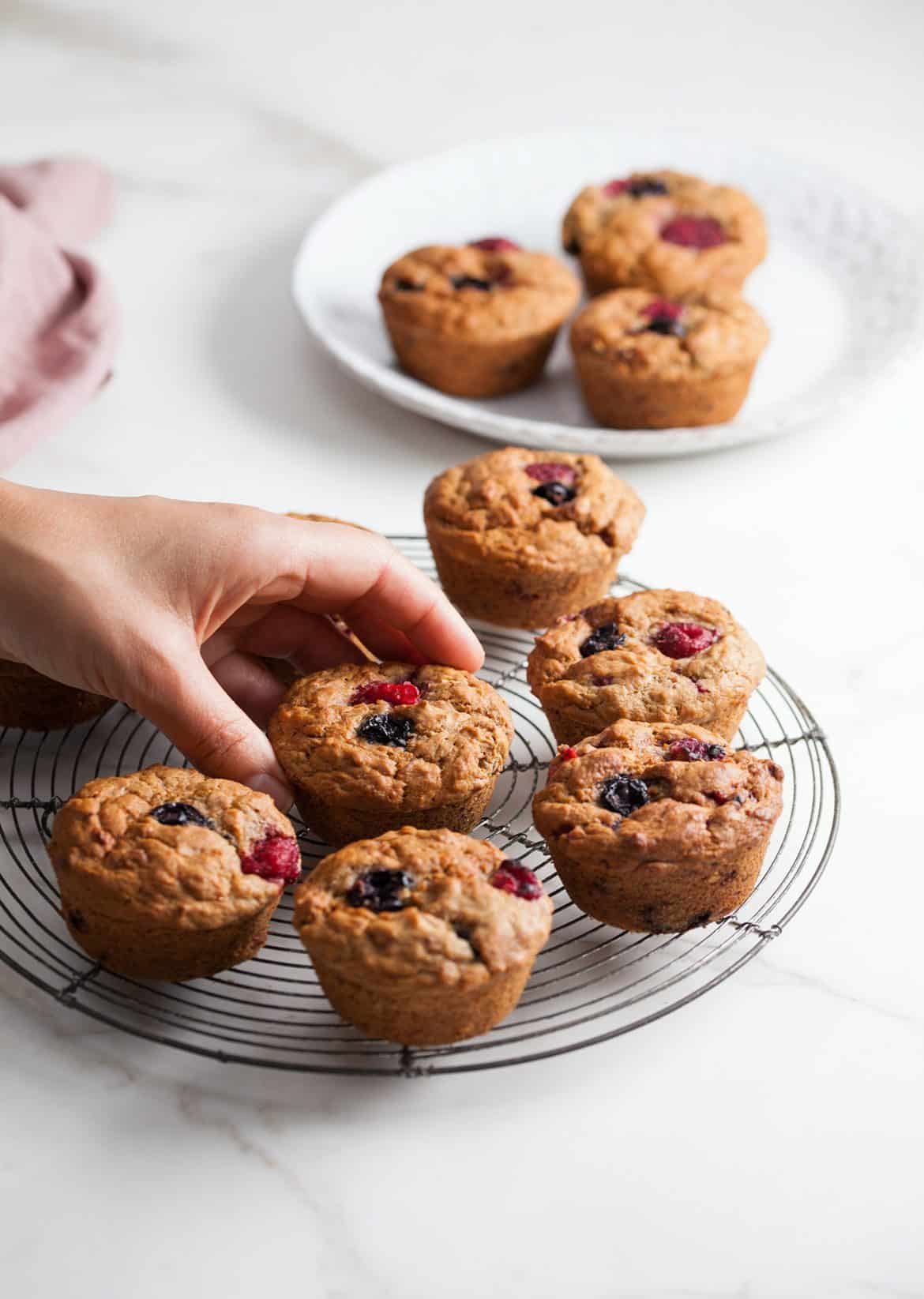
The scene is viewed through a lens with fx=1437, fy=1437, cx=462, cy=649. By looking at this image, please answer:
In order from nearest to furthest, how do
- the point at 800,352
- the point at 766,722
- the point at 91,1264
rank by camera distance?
the point at 91,1264
the point at 766,722
the point at 800,352

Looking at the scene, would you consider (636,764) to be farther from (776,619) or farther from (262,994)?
(776,619)

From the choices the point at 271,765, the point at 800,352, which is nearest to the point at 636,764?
the point at 271,765

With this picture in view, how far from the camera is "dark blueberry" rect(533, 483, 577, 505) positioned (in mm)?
3725

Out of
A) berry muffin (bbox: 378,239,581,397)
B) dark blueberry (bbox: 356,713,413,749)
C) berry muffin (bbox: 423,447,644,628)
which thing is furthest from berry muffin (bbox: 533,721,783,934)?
berry muffin (bbox: 378,239,581,397)

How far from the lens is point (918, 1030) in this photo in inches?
109

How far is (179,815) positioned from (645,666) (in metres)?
1.08

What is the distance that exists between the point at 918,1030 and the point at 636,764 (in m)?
0.74

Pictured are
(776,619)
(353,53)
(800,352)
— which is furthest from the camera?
(353,53)

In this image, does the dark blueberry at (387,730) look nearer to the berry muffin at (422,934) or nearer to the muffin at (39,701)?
the berry muffin at (422,934)

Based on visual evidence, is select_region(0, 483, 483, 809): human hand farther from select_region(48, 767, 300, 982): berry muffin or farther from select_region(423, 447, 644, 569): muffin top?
select_region(423, 447, 644, 569): muffin top

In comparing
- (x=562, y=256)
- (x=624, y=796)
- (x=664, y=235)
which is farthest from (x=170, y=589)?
(x=562, y=256)

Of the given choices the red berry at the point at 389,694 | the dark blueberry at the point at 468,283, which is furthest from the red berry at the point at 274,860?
the dark blueberry at the point at 468,283

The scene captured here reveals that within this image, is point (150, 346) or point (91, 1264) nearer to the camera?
point (91, 1264)

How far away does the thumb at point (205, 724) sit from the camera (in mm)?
2756
